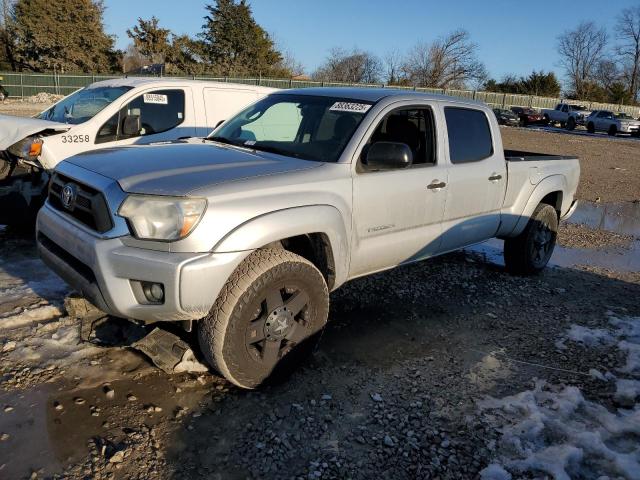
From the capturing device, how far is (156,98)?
6.84 m

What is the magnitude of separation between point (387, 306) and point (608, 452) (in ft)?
7.56

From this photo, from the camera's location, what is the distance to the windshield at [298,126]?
3975mm

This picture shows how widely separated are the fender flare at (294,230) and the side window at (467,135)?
156 centimetres

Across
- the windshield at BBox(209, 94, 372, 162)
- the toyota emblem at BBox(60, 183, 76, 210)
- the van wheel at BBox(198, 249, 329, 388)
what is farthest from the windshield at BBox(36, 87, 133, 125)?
the van wheel at BBox(198, 249, 329, 388)

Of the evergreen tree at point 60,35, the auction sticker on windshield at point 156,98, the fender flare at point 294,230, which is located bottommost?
the fender flare at point 294,230

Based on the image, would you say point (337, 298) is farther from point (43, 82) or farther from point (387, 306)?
point (43, 82)

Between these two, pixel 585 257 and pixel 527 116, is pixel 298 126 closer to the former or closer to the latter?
pixel 585 257

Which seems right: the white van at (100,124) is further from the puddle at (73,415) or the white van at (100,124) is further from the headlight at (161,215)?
the headlight at (161,215)

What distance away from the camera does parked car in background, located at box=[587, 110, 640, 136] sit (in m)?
35.2

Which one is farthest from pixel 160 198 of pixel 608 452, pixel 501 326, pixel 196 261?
pixel 501 326

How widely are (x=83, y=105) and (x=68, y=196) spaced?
3.93 metres

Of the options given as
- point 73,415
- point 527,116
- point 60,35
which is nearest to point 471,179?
point 73,415

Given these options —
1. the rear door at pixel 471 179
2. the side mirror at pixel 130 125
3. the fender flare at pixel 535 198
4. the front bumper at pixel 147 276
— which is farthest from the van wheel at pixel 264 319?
the side mirror at pixel 130 125

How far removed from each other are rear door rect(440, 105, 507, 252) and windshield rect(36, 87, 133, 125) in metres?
4.19
